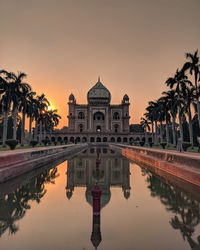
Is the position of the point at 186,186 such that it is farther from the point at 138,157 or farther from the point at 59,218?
the point at 138,157

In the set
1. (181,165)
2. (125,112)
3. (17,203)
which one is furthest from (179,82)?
(125,112)

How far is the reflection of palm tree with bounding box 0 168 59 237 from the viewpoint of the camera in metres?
4.88

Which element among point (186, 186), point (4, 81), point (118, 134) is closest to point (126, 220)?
point (186, 186)

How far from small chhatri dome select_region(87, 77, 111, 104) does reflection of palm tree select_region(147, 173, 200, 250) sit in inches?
3103

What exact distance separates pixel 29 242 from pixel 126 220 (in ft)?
8.63

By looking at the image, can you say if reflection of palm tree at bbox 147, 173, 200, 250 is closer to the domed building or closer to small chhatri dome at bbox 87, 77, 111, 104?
the domed building

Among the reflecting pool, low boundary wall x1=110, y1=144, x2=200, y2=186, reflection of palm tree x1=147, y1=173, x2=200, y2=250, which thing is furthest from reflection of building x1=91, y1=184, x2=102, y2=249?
low boundary wall x1=110, y1=144, x2=200, y2=186

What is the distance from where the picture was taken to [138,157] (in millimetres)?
20406

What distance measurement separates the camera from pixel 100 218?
515 centimetres

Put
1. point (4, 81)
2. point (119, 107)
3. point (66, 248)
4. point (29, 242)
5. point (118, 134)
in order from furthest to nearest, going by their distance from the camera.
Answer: point (119, 107)
point (118, 134)
point (4, 81)
point (29, 242)
point (66, 248)

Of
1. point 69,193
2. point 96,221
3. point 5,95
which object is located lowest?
point 69,193

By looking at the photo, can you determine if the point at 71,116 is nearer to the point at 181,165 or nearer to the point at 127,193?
the point at 181,165

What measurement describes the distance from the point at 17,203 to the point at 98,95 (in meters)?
82.5

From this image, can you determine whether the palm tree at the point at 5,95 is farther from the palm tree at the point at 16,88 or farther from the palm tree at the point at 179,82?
the palm tree at the point at 179,82
